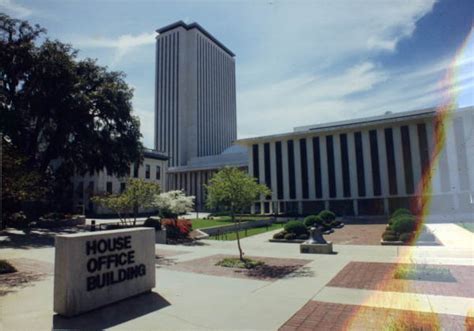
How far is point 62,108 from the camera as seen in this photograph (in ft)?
89.8

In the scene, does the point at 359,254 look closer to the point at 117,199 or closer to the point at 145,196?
the point at 145,196

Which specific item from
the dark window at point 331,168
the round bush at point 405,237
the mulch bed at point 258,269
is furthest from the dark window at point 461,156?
the mulch bed at point 258,269

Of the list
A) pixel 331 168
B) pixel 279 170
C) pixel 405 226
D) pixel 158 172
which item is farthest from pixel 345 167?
pixel 158 172

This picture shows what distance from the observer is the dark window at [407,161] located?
47312mm

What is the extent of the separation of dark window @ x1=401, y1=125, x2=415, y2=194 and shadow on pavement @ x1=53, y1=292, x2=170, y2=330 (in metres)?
48.0

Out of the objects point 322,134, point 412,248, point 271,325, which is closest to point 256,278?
point 271,325

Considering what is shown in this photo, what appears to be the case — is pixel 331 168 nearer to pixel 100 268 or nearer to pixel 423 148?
pixel 423 148

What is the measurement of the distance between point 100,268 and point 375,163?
48.9m

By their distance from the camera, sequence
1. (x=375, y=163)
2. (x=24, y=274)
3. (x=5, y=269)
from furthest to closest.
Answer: (x=375, y=163), (x=5, y=269), (x=24, y=274)

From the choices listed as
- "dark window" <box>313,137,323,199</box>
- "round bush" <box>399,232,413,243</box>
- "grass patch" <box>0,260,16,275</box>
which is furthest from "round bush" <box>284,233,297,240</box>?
"dark window" <box>313,137,323,199</box>

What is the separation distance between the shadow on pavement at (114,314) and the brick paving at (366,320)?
323 centimetres

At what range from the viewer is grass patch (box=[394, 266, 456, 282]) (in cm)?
959

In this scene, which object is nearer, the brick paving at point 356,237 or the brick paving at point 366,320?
the brick paving at point 366,320

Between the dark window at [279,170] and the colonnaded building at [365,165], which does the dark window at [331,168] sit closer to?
the colonnaded building at [365,165]
